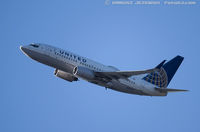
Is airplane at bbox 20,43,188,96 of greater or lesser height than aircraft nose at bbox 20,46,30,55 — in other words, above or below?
below

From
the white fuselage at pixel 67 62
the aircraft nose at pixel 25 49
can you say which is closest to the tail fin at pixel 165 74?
the white fuselage at pixel 67 62

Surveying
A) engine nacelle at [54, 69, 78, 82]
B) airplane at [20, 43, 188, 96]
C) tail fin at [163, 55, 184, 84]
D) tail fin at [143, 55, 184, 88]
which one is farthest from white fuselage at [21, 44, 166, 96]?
tail fin at [163, 55, 184, 84]

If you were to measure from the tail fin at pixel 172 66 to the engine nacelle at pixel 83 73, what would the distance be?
59.3ft

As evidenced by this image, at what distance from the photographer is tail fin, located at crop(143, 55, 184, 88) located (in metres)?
65.8

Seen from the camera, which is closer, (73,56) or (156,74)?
(73,56)

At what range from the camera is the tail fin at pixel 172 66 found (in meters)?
68.5

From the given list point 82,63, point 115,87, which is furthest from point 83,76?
point 115,87

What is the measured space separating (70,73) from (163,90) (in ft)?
54.6

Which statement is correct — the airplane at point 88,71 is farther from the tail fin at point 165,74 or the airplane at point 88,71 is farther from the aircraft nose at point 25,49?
the tail fin at point 165,74

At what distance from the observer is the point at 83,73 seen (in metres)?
56.4

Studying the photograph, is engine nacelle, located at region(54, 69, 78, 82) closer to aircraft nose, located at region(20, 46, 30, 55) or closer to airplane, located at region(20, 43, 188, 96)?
airplane, located at region(20, 43, 188, 96)

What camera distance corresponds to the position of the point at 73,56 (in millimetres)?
58625

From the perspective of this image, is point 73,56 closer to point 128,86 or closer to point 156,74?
point 128,86

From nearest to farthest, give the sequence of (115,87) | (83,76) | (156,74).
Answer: (83,76) → (115,87) → (156,74)
